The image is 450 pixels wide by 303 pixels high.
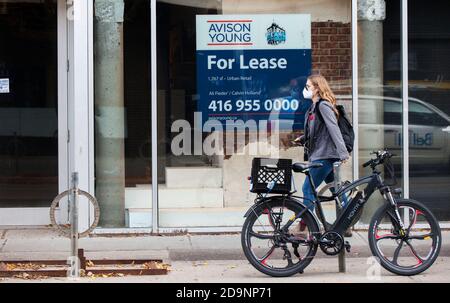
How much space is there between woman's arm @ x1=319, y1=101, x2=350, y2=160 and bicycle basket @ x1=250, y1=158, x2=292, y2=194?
101cm

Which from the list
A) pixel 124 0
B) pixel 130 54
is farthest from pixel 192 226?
pixel 124 0

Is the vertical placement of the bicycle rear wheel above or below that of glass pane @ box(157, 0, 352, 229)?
below

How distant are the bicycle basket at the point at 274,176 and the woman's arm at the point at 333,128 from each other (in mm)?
1008

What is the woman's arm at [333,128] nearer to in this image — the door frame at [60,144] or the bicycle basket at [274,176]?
the bicycle basket at [274,176]

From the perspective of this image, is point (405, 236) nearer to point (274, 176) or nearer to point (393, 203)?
point (393, 203)

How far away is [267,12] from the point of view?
34.5 feet

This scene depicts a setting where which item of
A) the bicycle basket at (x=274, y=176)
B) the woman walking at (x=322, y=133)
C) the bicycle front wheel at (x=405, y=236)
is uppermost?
the woman walking at (x=322, y=133)

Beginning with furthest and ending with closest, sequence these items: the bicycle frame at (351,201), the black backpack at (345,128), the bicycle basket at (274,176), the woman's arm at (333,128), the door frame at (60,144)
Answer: the door frame at (60,144), the black backpack at (345,128), the woman's arm at (333,128), the bicycle frame at (351,201), the bicycle basket at (274,176)

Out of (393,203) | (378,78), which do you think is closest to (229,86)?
(378,78)

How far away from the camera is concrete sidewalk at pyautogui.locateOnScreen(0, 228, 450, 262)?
924 centimetres

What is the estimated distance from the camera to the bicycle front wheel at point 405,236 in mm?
7953

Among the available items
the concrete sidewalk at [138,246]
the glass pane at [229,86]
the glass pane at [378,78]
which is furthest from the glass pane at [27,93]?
the glass pane at [378,78]

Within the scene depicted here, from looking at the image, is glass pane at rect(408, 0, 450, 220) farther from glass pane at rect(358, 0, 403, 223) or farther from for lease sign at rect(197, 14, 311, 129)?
for lease sign at rect(197, 14, 311, 129)

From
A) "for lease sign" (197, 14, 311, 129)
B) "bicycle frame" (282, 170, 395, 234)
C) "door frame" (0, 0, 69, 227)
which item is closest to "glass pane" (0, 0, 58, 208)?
"door frame" (0, 0, 69, 227)
